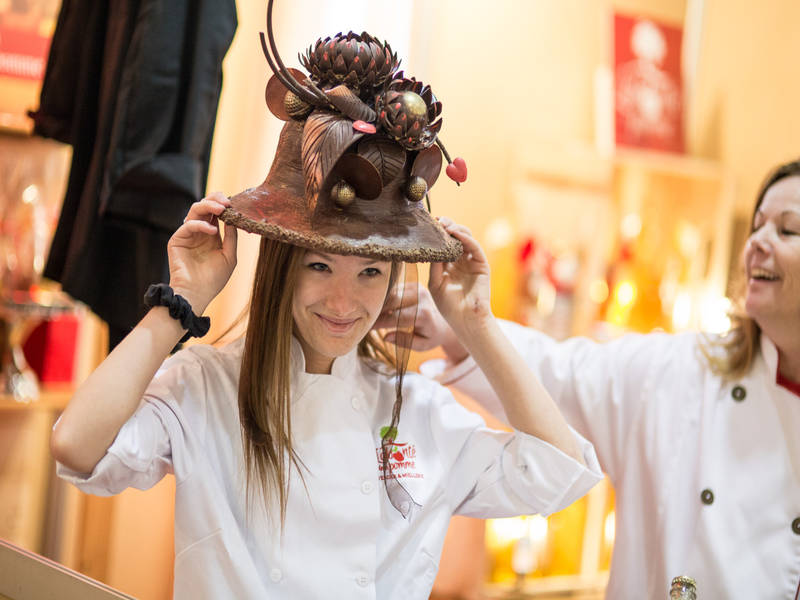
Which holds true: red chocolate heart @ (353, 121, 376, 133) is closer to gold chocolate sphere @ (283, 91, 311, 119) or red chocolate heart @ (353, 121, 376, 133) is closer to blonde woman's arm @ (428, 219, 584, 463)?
gold chocolate sphere @ (283, 91, 311, 119)

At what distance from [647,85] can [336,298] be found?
2352 millimetres

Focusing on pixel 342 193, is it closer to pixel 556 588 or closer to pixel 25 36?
pixel 25 36

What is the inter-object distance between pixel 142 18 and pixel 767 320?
118 centimetres

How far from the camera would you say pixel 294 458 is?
3.42 ft

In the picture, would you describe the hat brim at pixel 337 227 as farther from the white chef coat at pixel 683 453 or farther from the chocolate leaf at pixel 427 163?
the white chef coat at pixel 683 453

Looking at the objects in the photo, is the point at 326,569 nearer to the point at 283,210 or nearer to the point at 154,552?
the point at 283,210

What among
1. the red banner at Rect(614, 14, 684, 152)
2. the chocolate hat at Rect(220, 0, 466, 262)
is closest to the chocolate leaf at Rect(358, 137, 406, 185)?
the chocolate hat at Rect(220, 0, 466, 262)

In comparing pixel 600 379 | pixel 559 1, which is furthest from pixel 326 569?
pixel 559 1

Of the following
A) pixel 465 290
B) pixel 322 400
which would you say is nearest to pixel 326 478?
pixel 322 400

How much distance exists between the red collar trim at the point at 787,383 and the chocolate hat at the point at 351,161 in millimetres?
785

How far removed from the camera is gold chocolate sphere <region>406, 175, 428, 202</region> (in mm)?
963

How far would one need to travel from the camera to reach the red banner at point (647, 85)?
2895 mm

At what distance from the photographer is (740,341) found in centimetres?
149

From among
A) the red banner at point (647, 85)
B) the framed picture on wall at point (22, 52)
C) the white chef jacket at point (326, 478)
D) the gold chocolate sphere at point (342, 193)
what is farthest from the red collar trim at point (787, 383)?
the framed picture on wall at point (22, 52)
